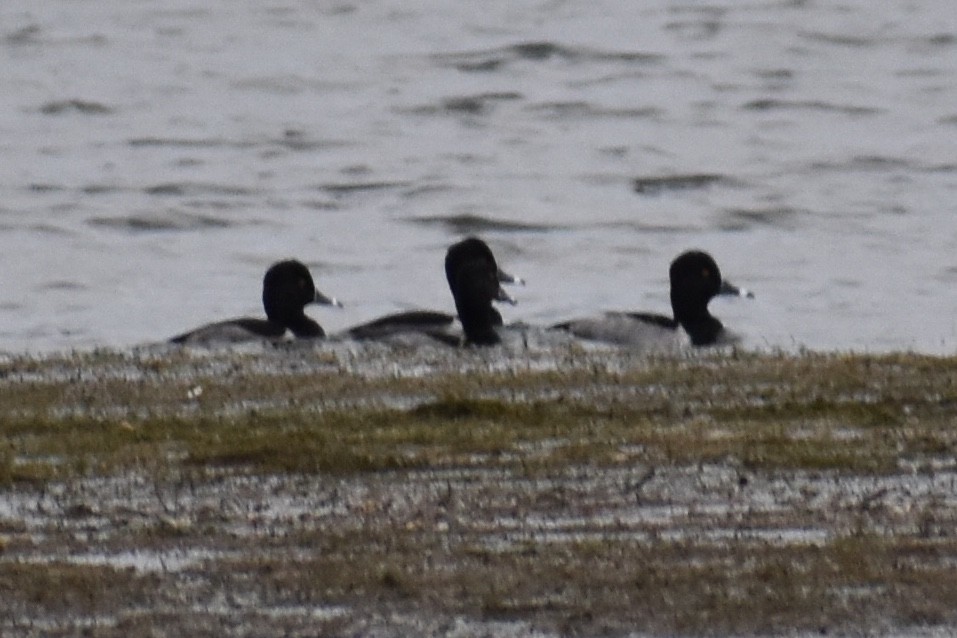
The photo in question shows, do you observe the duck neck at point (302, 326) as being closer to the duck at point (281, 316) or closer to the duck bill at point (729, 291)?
the duck at point (281, 316)

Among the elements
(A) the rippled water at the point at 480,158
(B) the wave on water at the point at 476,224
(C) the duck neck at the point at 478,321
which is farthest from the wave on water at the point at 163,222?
(C) the duck neck at the point at 478,321

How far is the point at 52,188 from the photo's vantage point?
91.7 feet

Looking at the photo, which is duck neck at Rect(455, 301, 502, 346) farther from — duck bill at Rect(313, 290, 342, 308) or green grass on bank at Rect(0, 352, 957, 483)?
green grass on bank at Rect(0, 352, 957, 483)

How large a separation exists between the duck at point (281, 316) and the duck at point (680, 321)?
1.80m

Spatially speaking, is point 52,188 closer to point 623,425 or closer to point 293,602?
point 623,425

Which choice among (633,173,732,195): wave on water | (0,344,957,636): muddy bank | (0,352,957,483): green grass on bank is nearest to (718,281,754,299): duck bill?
(0,352,957,483): green grass on bank

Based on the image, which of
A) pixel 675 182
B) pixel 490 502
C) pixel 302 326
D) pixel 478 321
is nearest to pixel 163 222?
pixel 675 182

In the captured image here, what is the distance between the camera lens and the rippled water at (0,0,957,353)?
70.4 feet

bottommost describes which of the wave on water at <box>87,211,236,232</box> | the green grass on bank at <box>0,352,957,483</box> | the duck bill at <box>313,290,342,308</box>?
the wave on water at <box>87,211,236,232</box>

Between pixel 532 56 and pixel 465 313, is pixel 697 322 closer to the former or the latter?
pixel 465 313

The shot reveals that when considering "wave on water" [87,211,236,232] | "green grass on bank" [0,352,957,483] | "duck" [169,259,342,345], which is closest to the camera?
"green grass on bank" [0,352,957,483]

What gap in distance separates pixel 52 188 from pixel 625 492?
19.9 m

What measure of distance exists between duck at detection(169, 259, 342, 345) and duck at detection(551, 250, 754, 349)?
5.90 ft

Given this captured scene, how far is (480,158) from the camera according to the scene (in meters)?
29.7
